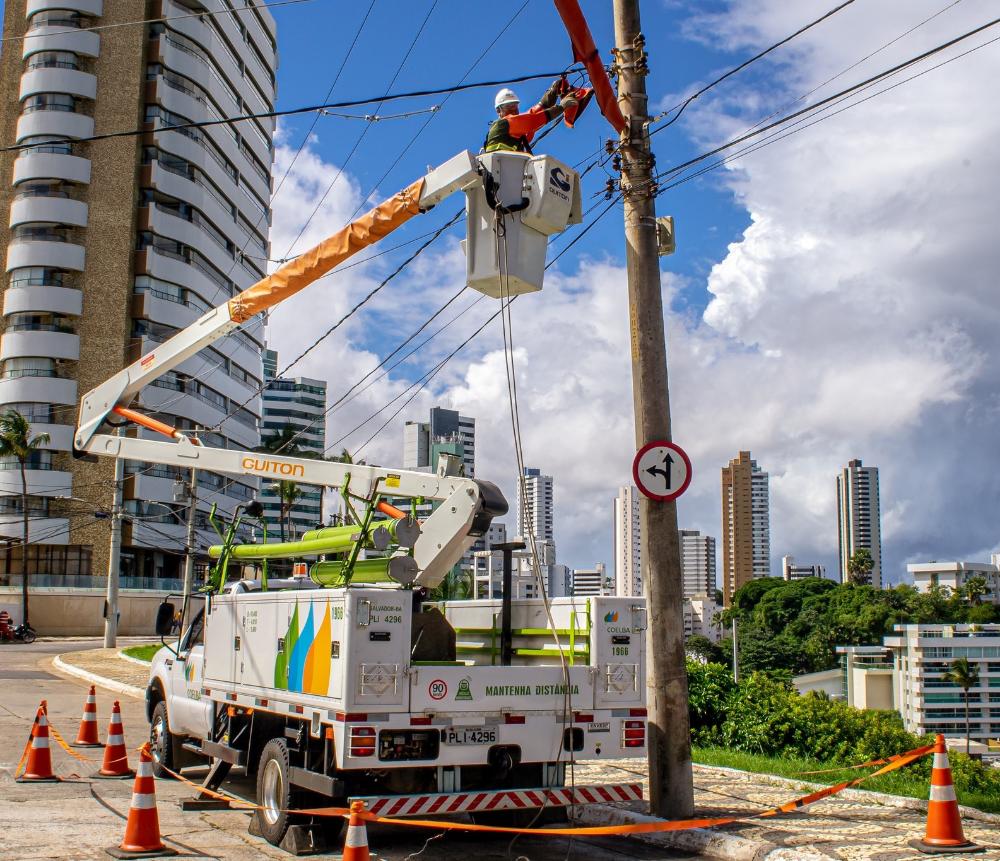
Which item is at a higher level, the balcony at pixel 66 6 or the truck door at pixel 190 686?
the balcony at pixel 66 6

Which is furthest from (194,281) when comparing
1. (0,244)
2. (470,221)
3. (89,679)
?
(470,221)

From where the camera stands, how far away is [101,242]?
70562mm

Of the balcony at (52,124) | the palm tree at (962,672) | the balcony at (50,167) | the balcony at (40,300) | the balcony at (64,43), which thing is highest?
the balcony at (64,43)

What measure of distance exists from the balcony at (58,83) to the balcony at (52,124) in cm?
142

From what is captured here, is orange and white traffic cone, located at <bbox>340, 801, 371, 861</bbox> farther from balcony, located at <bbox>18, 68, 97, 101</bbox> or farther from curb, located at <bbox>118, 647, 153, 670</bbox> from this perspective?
balcony, located at <bbox>18, 68, 97, 101</bbox>

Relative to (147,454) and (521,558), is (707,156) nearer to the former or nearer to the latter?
(521,558)

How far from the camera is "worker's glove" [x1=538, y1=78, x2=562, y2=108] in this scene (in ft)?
34.6

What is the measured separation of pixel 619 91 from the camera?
1017cm

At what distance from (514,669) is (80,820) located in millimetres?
4250

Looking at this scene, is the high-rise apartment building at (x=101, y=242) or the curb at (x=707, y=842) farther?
the high-rise apartment building at (x=101, y=242)

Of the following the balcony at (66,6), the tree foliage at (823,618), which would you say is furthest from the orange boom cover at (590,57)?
the tree foliage at (823,618)

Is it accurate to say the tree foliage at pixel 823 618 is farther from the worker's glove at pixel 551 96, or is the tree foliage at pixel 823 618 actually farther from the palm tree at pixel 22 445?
the worker's glove at pixel 551 96

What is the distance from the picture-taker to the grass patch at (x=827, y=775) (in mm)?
9938

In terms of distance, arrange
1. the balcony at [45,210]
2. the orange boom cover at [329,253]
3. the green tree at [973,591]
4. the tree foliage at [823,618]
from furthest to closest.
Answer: the green tree at [973,591] < the tree foliage at [823,618] < the balcony at [45,210] < the orange boom cover at [329,253]
